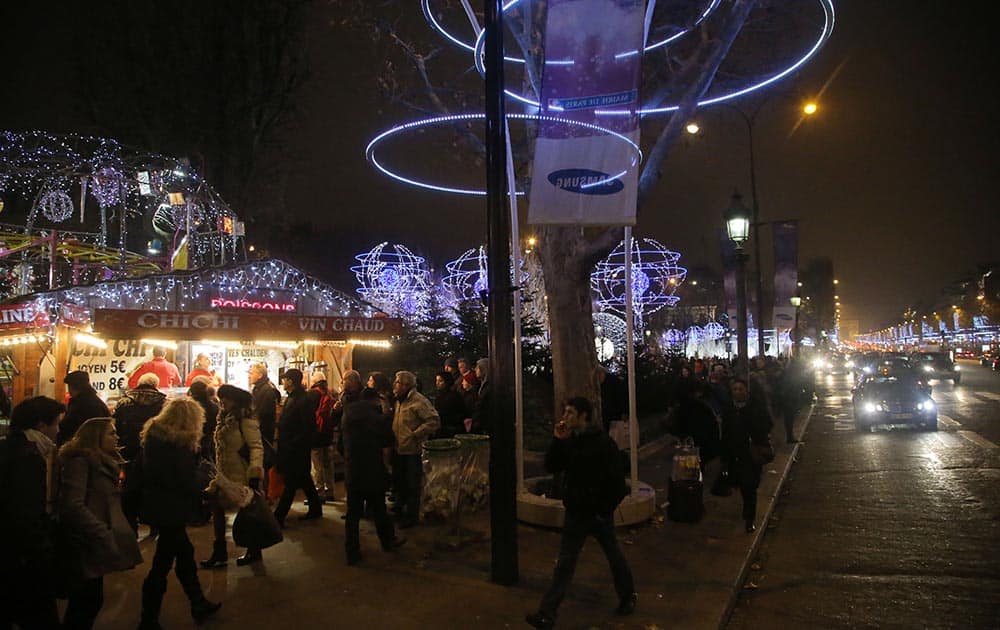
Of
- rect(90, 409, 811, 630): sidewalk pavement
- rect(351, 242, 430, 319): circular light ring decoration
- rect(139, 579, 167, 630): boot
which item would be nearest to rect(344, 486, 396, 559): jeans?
rect(90, 409, 811, 630): sidewalk pavement

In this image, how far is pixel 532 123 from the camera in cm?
979

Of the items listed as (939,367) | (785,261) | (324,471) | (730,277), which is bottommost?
(324,471)

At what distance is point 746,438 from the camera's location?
324 inches

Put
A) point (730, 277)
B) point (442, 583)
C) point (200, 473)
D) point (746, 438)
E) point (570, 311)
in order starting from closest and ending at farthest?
point (200, 473), point (442, 583), point (746, 438), point (570, 311), point (730, 277)

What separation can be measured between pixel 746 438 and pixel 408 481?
13.0 feet

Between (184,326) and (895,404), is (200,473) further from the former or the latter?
(895,404)

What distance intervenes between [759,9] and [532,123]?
4196mm

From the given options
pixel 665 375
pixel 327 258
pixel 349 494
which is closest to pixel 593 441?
pixel 349 494

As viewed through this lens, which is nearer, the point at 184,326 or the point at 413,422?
the point at 413,422

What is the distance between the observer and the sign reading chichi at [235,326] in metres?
9.80

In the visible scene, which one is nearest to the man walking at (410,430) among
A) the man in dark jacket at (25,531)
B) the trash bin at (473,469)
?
→ the trash bin at (473,469)

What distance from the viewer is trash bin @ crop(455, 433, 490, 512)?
809 cm

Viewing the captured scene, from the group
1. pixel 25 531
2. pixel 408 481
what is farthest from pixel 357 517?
pixel 25 531

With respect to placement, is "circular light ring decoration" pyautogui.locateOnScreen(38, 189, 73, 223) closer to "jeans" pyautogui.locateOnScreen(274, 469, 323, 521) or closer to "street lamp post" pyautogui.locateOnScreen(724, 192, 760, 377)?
"jeans" pyautogui.locateOnScreen(274, 469, 323, 521)
